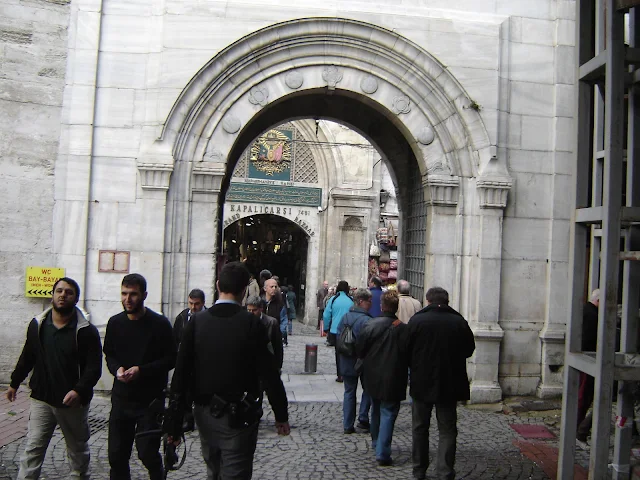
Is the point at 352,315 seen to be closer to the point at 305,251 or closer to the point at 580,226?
the point at 580,226

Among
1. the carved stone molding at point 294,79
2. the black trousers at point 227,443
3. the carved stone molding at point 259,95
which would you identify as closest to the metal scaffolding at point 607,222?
the black trousers at point 227,443

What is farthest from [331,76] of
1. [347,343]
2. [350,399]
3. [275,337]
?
[350,399]

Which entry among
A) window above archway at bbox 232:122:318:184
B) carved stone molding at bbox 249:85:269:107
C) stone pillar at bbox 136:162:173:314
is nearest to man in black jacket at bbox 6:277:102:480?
stone pillar at bbox 136:162:173:314

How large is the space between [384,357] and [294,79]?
4.05m

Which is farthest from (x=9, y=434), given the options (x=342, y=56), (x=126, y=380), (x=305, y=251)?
(x=305, y=251)

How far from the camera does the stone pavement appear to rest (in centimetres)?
574

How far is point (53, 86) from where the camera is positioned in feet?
26.7

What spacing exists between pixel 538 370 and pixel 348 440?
3.12 meters

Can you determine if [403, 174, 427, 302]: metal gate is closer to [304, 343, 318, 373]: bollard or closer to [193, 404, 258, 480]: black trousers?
[304, 343, 318, 373]: bollard

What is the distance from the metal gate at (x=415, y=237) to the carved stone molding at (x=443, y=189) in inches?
43.3

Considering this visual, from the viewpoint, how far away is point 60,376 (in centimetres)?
454

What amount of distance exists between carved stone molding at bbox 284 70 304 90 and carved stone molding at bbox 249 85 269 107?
0.29m

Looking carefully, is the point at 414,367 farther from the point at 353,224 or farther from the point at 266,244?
the point at 266,244

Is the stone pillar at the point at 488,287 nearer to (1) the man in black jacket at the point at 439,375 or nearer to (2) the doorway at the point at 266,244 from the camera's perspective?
(1) the man in black jacket at the point at 439,375
